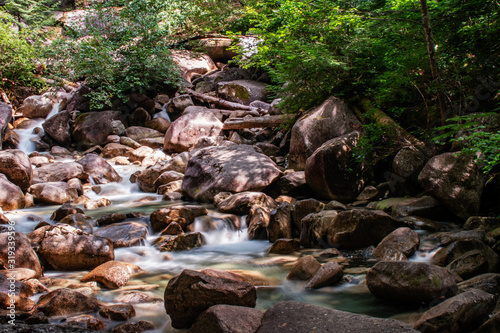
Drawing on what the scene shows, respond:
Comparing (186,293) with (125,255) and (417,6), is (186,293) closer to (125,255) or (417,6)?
(125,255)

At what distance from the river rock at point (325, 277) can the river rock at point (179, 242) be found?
2387 millimetres

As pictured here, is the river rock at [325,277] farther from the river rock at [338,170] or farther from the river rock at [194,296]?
the river rock at [338,170]

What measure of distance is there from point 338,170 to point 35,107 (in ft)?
45.2

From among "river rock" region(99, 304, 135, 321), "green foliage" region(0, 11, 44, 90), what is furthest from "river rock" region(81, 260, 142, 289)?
"green foliage" region(0, 11, 44, 90)

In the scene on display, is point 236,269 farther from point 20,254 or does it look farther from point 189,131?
point 189,131

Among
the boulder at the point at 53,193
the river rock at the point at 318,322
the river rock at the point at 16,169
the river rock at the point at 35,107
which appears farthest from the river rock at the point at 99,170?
the river rock at the point at 318,322

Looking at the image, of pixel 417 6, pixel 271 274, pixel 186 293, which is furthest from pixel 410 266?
pixel 417 6

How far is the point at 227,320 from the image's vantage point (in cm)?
263

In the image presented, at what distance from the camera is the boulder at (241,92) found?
615 inches

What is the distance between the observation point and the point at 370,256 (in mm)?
4723

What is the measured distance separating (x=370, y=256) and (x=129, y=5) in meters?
15.5

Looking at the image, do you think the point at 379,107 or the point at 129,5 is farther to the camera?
the point at 129,5

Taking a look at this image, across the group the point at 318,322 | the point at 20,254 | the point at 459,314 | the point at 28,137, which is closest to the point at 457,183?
the point at 459,314

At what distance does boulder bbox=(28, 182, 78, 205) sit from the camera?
8328mm
